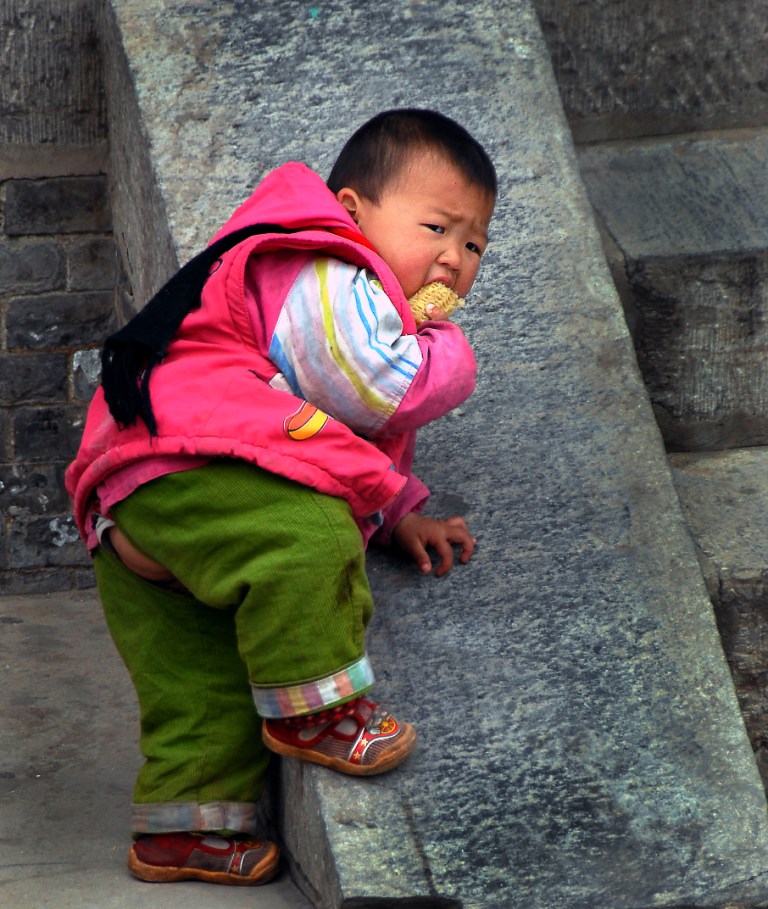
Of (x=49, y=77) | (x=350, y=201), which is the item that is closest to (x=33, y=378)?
(x=49, y=77)

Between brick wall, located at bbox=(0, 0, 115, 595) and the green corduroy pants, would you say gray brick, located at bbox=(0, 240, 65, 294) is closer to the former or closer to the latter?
brick wall, located at bbox=(0, 0, 115, 595)

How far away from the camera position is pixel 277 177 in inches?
90.6

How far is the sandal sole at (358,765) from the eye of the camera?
2168 millimetres

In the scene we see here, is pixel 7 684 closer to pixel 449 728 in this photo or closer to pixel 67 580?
pixel 67 580

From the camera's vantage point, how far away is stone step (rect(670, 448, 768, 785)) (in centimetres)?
265

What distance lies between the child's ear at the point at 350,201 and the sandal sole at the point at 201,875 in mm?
1117

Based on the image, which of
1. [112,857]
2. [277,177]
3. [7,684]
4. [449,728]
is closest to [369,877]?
[449,728]

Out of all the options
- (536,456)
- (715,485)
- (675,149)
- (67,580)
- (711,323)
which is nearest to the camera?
(536,456)

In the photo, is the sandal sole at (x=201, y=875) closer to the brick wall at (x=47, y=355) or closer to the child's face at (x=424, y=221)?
the child's face at (x=424, y=221)

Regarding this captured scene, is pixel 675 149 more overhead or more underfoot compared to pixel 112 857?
more overhead

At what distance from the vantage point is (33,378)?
4000 mm

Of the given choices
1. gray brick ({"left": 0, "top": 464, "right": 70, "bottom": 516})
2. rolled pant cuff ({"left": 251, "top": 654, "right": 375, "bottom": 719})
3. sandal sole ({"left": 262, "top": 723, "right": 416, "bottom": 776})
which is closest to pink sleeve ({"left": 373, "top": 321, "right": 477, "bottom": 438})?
rolled pant cuff ({"left": 251, "top": 654, "right": 375, "bottom": 719})

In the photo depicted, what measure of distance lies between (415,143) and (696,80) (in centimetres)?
160

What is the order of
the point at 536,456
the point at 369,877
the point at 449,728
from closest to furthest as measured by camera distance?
the point at 369,877 → the point at 449,728 → the point at 536,456
